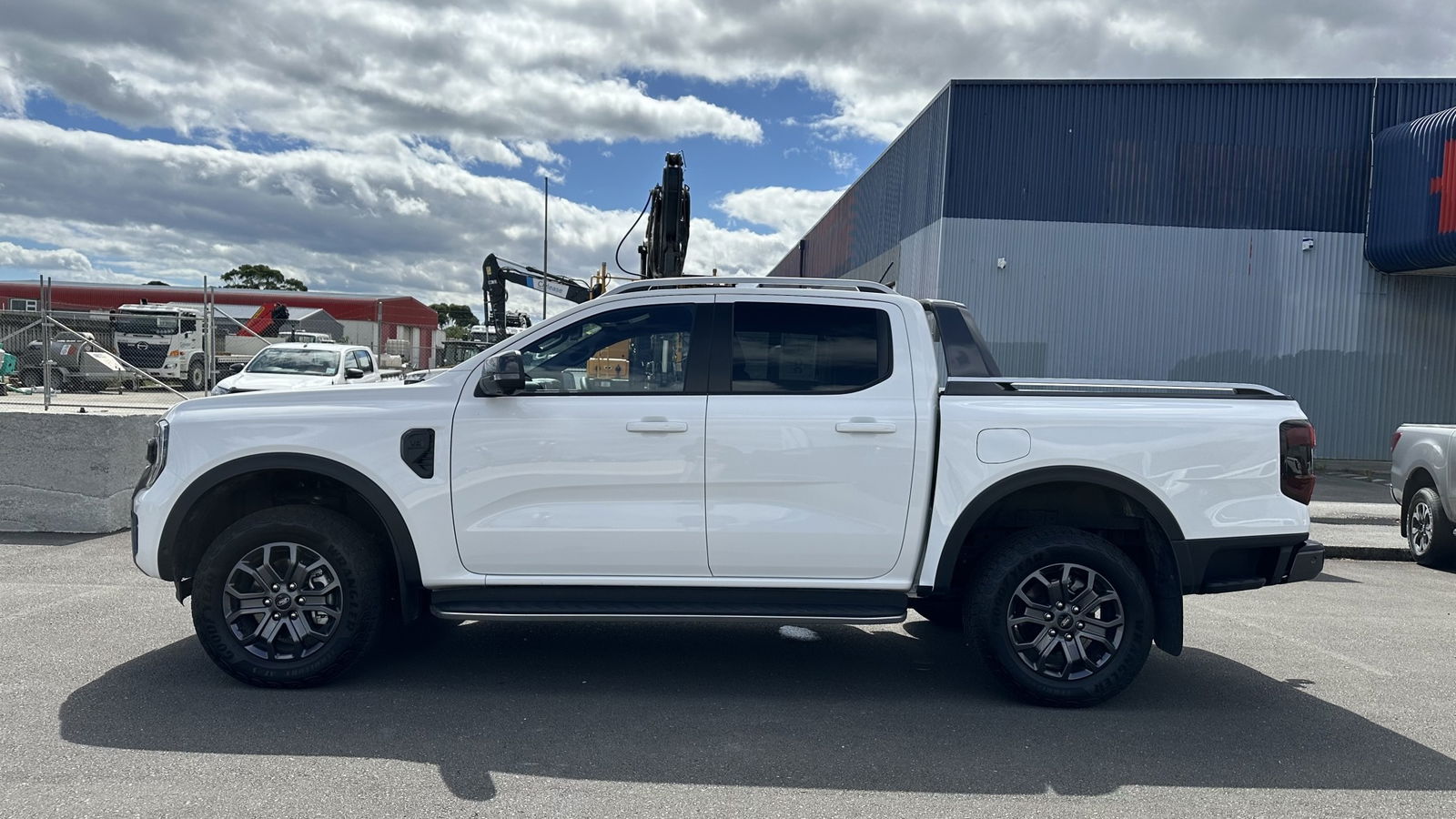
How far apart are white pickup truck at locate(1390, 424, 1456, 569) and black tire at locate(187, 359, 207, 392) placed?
92.6ft

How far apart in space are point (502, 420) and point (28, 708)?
2379mm

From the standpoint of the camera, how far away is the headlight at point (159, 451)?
16.3ft

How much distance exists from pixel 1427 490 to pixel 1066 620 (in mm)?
6543

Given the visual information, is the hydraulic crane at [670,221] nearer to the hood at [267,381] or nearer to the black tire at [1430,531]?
the hood at [267,381]

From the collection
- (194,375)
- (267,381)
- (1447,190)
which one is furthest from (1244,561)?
(194,375)

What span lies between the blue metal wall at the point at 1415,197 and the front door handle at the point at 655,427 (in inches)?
628

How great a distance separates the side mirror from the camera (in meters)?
4.74

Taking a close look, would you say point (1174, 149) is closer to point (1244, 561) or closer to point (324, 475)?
point (1244, 561)

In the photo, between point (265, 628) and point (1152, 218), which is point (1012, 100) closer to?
point (1152, 218)

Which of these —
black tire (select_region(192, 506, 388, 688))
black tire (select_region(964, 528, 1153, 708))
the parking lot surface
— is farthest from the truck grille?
black tire (select_region(964, 528, 1153, 708))

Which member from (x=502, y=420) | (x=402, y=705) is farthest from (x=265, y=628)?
(x=502, y=420)

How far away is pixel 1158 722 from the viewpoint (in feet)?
15.8

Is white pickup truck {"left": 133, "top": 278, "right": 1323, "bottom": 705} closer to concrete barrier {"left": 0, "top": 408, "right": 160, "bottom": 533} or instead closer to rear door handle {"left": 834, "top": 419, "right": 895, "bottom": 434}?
rear door handle {"left": 834, "top": 419, "right": 895, "bottom": 434}

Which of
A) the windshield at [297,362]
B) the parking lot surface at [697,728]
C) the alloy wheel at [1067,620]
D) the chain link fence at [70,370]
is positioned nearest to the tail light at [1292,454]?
the alloy wheel at [1067,620]
